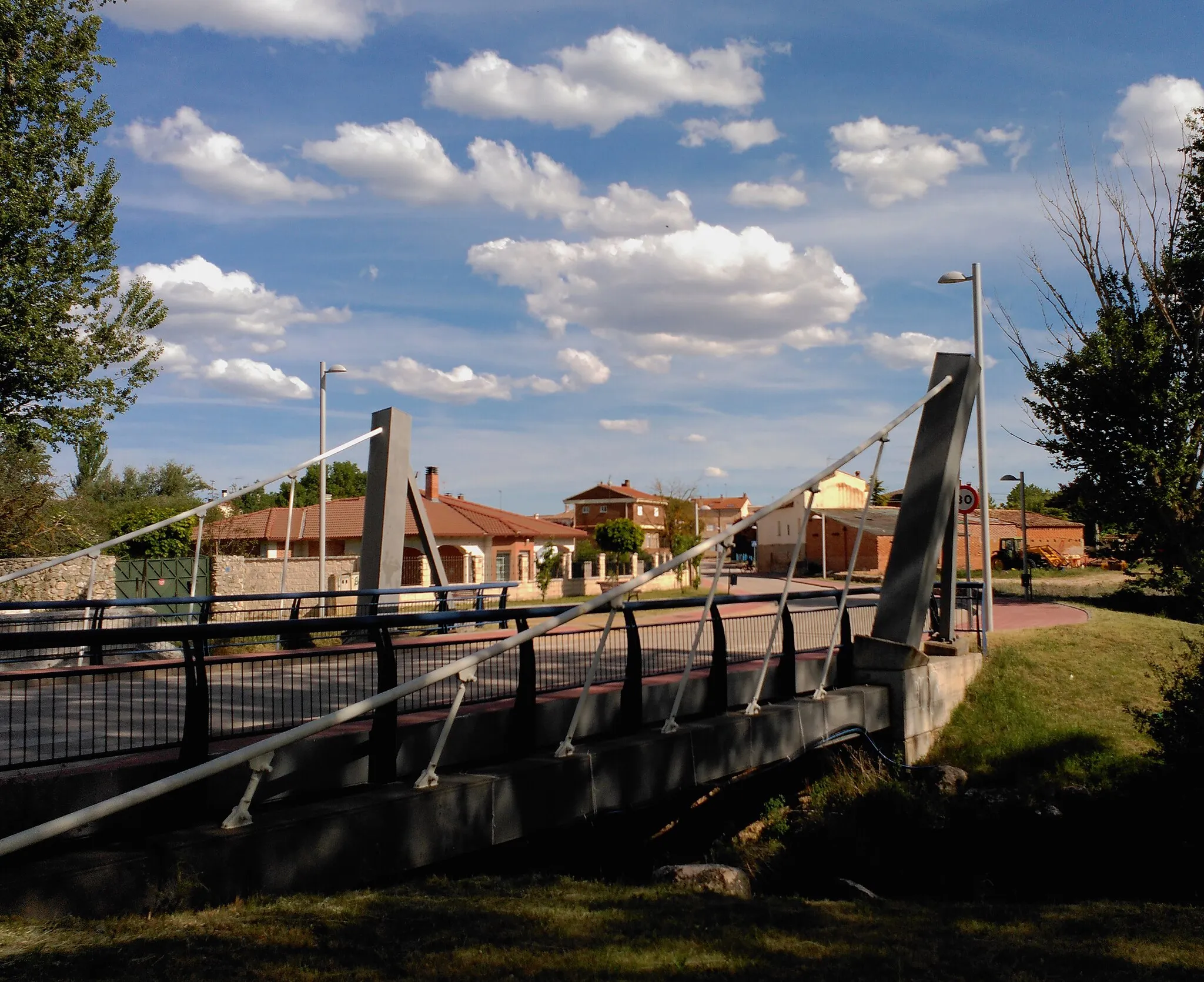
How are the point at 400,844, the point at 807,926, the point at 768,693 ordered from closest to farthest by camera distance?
1. the point at 807,926
2. the point at 400,844
3. the point at 768,693

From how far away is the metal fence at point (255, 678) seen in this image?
19.4 feet

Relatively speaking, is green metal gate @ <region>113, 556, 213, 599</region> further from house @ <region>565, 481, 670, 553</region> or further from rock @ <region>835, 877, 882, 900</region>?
A: house @ <region>565, 481, 670, 553</region>

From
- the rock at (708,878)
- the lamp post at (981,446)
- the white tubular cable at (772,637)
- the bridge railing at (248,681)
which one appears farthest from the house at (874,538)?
the rock at (708,878)

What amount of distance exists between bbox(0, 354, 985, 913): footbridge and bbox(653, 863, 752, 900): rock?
790mm

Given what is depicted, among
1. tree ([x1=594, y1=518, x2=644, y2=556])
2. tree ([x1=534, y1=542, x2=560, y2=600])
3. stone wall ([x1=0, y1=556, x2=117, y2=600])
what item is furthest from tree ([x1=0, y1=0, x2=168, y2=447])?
tree ([x1=594, y1=518, x2=644, y2=556])

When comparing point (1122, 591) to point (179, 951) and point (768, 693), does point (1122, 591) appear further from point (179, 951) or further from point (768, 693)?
point (179, 951)

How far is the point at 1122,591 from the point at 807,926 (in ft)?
81.9

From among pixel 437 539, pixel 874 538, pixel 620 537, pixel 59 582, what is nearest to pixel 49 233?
pixel 59 582

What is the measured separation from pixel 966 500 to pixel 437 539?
29.0 meters

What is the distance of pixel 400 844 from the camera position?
21.3 feet

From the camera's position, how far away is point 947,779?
41.8 ft

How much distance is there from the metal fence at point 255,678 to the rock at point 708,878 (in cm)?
178

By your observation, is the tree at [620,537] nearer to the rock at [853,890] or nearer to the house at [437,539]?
the house at [437,539]

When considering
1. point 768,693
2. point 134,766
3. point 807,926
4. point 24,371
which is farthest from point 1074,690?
point 24,371
